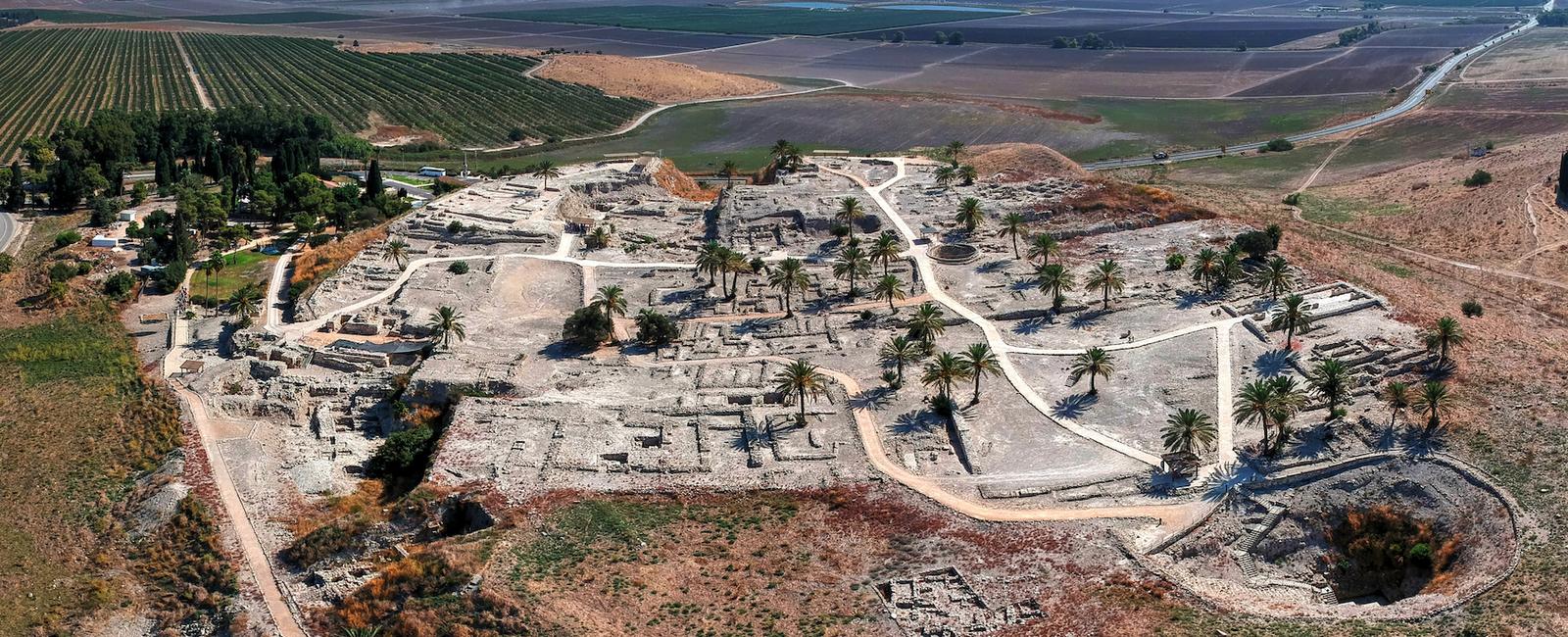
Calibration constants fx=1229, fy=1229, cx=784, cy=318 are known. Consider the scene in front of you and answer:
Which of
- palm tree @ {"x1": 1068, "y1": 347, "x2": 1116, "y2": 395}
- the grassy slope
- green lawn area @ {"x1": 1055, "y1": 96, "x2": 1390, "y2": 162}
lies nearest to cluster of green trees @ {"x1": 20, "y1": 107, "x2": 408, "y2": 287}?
the grassy slope

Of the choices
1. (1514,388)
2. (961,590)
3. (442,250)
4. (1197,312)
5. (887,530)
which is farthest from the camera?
(442,250)

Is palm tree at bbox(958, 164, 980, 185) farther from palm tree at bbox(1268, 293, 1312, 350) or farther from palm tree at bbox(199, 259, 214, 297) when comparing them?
palm tree at bbox(199, 259, 214, 297)

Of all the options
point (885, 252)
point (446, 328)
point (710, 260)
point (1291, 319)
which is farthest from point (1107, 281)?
point (446, 328)

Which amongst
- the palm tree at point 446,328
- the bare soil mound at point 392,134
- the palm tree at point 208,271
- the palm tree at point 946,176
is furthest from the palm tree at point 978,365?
the bare soil mound at point 392,134

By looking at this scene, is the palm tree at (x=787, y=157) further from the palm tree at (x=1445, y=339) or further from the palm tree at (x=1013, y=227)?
the palm tree at (x=1445, y=339)

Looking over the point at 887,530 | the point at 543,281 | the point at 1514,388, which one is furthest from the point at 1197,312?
the point at 543,281

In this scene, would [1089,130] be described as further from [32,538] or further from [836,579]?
[32,538]
